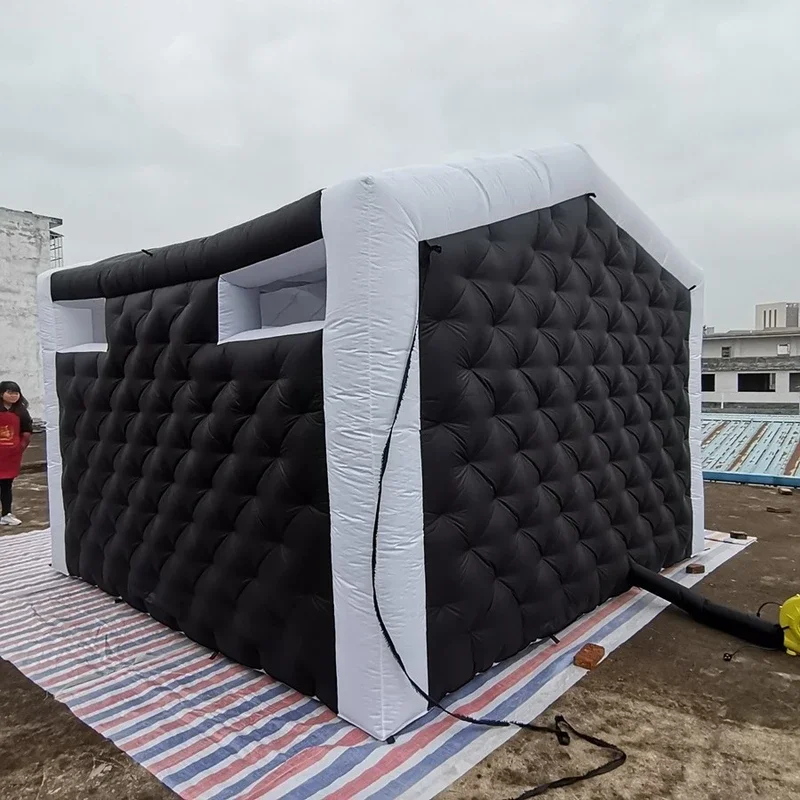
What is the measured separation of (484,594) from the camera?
221cm

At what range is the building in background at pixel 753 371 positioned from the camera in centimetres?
1930

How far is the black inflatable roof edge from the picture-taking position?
208 centimetres

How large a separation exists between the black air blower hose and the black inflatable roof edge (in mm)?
2357

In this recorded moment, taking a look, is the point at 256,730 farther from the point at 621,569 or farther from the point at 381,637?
the point at 621,569

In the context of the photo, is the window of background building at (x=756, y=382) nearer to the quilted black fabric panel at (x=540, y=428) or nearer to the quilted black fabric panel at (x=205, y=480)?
the quilted black fabric panel at (x=540, y=428)

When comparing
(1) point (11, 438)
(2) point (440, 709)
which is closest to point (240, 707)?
(2) point (440, 709)

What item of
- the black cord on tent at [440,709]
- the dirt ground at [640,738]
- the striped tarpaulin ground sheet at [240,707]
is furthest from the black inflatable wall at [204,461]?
the dirt ground at [640,738]

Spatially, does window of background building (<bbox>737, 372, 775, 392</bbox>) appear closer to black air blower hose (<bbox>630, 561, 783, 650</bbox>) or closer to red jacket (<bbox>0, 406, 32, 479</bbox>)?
black air blower hose (<bbox>630, 561, 783, 650</bbox>)

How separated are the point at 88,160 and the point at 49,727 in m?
8.81

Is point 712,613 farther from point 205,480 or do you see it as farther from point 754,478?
point 754,478

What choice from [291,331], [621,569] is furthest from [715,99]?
[291,331]

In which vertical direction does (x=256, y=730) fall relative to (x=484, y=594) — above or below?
below

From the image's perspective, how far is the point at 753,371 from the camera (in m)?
19.8

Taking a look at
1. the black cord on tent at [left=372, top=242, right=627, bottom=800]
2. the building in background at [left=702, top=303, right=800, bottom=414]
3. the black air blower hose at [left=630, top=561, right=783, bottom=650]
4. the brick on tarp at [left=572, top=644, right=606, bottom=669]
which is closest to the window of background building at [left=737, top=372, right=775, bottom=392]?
the building in background at [left=702, top=303, right=800, bottom=414]
